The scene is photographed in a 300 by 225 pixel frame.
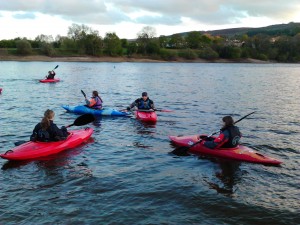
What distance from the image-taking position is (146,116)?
52.5 feet

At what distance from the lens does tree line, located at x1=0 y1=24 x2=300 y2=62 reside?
9748 centimetres

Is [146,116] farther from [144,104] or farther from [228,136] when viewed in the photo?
[228,136]

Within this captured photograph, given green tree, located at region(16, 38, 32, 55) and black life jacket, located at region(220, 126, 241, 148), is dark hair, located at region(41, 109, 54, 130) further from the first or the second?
green tree, located at region(16, 38, 32, 55)

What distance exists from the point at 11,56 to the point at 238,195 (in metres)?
91.0

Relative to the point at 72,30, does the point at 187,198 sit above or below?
below

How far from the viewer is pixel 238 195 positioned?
8242 millimetres

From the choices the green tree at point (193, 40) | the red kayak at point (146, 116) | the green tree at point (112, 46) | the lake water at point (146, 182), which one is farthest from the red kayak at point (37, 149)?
the green tree at point (193, 40)

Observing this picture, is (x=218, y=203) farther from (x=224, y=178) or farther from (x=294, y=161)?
(x=294, y=161)

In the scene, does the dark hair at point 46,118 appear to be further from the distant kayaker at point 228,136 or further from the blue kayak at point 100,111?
the blue kayak at point 100,111

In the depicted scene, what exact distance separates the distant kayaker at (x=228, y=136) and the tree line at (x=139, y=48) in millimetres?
87515

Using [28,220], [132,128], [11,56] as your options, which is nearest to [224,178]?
[28,220]

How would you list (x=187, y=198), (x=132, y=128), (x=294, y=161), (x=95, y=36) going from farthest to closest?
(x=95, y=36) < (x=132, y=128) < (x=294, y=161) < (x=187, y=198)

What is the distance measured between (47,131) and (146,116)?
627cm

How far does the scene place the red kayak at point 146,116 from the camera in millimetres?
15932
